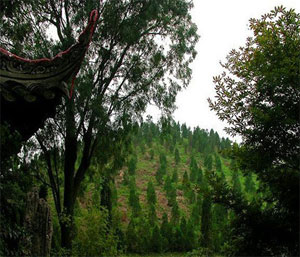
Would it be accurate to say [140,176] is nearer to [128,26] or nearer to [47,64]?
[128,26]

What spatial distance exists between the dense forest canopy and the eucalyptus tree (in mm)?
37

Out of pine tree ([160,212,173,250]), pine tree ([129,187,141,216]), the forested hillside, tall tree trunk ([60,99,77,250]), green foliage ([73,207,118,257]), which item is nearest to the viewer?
green foliage ([73,207,118,257])

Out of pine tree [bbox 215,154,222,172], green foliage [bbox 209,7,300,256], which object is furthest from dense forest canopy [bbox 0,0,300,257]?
pine tree [bbox 215,154,222,172]

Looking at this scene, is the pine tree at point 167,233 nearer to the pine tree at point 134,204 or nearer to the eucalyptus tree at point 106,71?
the pine tree at point 134,204

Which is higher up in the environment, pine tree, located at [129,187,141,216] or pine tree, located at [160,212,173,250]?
pine tree, located at [129,187,141,216]

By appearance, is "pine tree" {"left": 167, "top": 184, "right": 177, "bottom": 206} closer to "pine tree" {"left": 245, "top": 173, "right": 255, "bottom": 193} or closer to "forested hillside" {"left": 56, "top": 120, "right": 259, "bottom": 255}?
"forested hillside" {"left": 56, "top": 120, "right": 259, "bottom": 255}

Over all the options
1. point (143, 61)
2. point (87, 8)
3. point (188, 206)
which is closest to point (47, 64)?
point (87, 8)

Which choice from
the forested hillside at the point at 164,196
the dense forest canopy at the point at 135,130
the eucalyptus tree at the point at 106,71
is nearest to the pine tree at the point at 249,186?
the forested hillside at the point at 164,196

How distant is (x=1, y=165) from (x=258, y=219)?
2820mm

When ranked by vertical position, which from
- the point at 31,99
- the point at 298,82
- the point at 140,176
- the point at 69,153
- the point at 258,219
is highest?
the point at 140,176

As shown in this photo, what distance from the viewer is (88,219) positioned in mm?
9906

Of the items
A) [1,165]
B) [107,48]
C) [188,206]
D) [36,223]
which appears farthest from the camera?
[188,206]

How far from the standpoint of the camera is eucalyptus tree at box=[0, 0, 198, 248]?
11508 millimetres

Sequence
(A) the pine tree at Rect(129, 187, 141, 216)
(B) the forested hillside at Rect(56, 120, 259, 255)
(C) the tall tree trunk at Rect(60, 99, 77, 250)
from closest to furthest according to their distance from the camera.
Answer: (B) the forested hillside at Rect(56, 120, 259, 255) → (C) the tall tree trunk at Rect(60, 99, 77, 250) → (A) the pine tree at Rect(129, 187, 141, 216)
